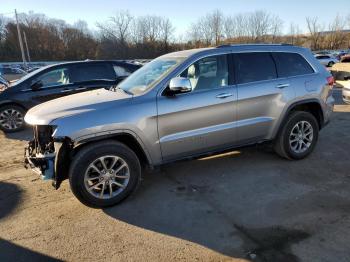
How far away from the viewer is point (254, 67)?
486 cm

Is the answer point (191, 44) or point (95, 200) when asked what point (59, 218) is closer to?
point (95, 200)

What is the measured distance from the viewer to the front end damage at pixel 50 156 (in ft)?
12.4

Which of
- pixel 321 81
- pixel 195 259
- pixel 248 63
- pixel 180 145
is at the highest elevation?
pixel 248 63

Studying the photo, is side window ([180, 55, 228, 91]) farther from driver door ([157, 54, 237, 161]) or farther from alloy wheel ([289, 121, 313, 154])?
alloy wheel ([289, 121, 313, 154])

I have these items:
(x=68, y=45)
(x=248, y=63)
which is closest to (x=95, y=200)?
(x=248, y=63)

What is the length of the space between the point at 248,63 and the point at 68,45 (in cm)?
8277

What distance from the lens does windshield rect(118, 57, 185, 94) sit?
14.3 ft

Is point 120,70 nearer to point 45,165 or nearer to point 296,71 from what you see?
point 296,71

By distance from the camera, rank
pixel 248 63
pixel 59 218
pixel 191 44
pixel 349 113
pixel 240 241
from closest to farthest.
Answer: pixel 240 241 < pixel 59 218 < pixel 248 63 < pixel 349 113 < pixel 191 44

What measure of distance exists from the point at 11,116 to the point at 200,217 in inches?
260

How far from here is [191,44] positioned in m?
78.5

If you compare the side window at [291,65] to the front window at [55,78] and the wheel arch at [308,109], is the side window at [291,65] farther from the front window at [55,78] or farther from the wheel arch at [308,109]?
the front window at [55,78]

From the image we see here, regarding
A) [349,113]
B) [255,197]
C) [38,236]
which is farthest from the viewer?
[349,113]

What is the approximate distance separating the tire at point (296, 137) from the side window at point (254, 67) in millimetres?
787
